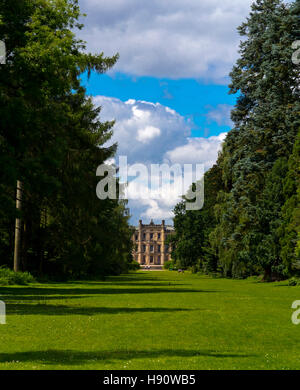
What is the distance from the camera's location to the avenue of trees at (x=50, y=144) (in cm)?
2131

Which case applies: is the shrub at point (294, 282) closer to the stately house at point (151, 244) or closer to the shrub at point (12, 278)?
the shrub at point (12, 278)

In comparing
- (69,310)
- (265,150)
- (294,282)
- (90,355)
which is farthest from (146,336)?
(265,150)

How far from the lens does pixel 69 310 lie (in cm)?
1941

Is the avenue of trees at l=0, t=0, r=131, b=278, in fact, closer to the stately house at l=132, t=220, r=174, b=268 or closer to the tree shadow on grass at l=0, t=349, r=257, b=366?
the tree shadow on grass at l=0, t=349, r=257, b=366

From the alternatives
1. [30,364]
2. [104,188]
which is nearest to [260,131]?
[104,188]

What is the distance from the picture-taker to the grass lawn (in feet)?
31.8

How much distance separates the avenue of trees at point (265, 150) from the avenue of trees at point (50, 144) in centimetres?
964

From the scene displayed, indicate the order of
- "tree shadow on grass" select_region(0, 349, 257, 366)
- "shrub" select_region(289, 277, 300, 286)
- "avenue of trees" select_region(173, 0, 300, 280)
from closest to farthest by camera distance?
"tree shadow on grass" select_region(0, 349, 257, 366) → "shrub" select_region(289, 277, 300, 286) → "avenue of trees" select_region(173, 0, 300, 280)

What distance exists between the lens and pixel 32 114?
2173cm

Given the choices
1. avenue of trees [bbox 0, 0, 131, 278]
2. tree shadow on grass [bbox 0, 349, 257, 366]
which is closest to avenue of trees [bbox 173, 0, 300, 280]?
avenue of trees [bbox 0, 0, 131, 278]

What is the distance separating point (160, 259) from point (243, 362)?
7339 inches

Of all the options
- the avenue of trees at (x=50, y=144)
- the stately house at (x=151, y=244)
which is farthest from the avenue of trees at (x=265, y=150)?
the stately house at (x=151, y=244)

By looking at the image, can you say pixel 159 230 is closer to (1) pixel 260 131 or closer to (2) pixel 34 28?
(1) pixel 260 131

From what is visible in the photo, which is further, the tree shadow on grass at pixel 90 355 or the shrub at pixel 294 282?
the shrub at pixel 294 282
